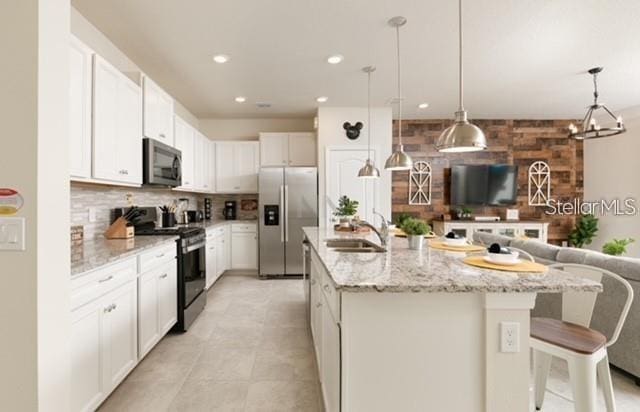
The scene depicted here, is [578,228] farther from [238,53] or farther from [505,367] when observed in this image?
[238,53]

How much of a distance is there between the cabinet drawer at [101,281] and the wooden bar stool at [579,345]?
2277 mm

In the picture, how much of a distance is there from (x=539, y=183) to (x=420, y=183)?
2322 millimetres

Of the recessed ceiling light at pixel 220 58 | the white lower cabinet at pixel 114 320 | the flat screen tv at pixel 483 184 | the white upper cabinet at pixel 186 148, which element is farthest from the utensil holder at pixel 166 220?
the flat screen tv at pixel 483 184

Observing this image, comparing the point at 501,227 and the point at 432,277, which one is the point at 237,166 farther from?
the point at 501,227

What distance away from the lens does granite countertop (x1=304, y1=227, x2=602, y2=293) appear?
1259mm

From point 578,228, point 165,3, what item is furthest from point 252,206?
point 578,228

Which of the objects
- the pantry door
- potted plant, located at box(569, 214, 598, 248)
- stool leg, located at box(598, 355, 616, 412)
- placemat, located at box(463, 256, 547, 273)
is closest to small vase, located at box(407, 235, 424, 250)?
placemat, located at box(463, 256, 547, 273)

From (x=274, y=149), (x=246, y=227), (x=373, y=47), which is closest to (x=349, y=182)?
(x=274, y=149)

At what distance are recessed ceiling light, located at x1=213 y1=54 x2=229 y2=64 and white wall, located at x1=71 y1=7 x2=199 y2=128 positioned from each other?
2.76 ft

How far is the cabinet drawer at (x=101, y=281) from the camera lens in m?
1.60

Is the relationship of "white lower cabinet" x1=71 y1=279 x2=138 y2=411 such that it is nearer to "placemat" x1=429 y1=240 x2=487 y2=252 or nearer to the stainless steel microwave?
the stainless steel microwave

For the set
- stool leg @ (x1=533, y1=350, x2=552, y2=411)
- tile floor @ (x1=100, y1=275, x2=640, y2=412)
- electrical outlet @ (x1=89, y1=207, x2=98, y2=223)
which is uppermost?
electrical outlet @ (x1=89, y1=207, x2=98, y2=223)

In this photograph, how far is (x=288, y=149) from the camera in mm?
5492

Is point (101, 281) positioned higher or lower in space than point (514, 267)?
lower
